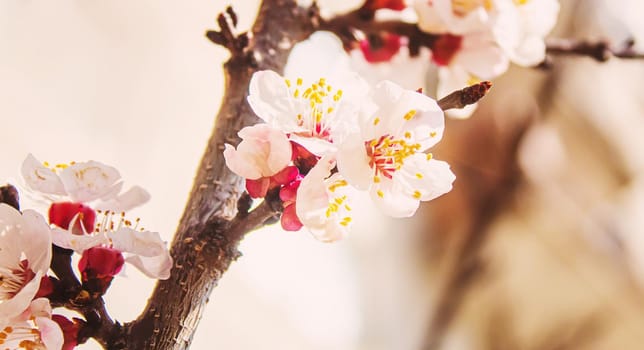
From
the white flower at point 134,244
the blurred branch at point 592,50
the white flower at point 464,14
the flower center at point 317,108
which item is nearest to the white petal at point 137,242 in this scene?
the white flower at point 134,244

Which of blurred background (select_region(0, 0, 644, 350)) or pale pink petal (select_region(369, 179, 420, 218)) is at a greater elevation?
pale pink petal (select_region(369, 179, 420, 218))

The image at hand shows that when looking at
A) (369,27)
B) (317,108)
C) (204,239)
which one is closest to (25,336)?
(204,239)

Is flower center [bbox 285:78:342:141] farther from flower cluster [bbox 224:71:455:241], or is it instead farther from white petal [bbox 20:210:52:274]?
white petal [bbox 20:210:52:274]

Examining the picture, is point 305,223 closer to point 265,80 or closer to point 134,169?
point 265,80

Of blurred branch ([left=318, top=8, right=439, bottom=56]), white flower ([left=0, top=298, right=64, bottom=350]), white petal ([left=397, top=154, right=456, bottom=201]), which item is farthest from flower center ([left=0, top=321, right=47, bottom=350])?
blurred branch ([left=318, top=8, right=439, bottom=56])

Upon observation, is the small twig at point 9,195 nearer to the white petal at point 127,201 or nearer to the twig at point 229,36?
the white petal at point 127,201

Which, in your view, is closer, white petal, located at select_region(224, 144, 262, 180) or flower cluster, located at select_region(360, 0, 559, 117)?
white petal, located at select_region(224, 144, 262, 180)

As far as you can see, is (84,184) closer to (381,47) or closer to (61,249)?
(61,249)
